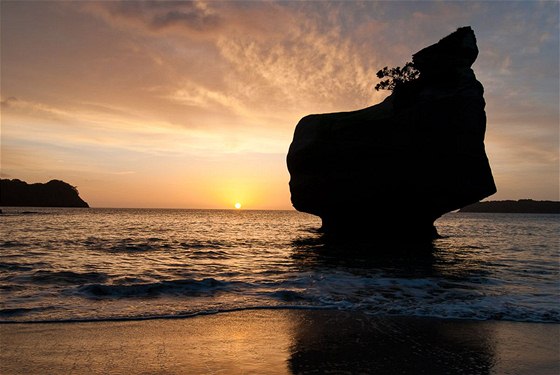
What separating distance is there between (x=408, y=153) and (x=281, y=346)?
1047 inches

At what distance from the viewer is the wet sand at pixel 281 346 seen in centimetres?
581

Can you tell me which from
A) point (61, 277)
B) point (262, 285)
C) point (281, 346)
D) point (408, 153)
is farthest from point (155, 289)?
point (408, 153)

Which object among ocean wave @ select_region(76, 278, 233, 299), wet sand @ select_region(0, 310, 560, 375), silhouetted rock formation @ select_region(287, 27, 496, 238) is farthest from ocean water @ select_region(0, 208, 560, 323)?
silhouetted rock formation @ select_region(287, 27, 496, 238)

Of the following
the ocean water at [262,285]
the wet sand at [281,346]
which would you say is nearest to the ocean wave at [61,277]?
the ocean water at [262,285]

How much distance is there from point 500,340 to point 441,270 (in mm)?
10434

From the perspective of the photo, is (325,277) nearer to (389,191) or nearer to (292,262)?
(292,262)

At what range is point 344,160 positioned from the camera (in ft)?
109

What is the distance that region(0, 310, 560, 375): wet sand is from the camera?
19.1ft

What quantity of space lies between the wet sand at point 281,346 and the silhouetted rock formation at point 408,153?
23.2 meters

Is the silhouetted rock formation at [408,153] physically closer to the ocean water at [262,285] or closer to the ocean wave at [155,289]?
the ocean water at [262,285]

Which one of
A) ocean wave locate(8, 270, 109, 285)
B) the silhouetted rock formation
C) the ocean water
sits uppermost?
the silhouetted rock formation

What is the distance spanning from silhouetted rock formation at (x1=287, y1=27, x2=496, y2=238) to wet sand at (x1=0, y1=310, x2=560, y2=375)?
76.3 ft

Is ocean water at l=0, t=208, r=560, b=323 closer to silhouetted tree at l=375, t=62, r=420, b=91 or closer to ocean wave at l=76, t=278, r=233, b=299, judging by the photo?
ocean wave at l=76, t=278, r=233, b=299

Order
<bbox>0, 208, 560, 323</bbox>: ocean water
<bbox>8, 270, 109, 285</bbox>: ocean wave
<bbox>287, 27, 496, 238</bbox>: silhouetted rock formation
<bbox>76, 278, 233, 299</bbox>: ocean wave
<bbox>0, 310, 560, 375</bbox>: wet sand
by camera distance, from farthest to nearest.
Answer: <bbox>287, 27, 496, 238</bbox>: silhouetted rock formation → <bbox>8, 270, 109, 285</bbox>: ocean wave → <bbox>76, 278, 233, 299</bbox>: ocean wave → <bbox>0, 208, 560, 323</bbox>: ocean water → <bbox>0, 310, 560, 375</bbox>: wet sand
